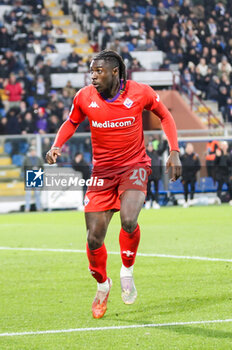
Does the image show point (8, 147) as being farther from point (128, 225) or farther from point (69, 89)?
point (128, 225)

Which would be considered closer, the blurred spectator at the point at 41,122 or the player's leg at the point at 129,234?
the player's leg at the point at 129,234

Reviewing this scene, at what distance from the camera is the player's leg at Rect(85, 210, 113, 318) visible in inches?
284

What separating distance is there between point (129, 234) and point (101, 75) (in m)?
1.41

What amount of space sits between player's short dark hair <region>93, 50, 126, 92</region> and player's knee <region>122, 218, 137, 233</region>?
1170mm

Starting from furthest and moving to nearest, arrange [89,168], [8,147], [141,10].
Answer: [141,10] → [8,147] → [89,168]

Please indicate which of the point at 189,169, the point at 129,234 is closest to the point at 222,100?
the point at 189,169

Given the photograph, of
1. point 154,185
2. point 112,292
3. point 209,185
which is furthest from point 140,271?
point 209,185

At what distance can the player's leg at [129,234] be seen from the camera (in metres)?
7.14

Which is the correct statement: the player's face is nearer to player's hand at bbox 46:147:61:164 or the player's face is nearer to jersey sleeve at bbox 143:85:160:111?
jersey sleeve at bbox 143:85:160:111

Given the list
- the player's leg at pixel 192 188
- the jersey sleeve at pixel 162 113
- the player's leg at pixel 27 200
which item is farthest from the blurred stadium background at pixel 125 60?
the jersey sleeve at pixel 162 113

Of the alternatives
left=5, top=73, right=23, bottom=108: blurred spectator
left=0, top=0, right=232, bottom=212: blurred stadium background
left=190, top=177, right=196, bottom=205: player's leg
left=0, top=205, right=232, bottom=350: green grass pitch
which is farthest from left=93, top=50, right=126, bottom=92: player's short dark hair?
left=5, top=73, right=23, bottom=108: blurred spectator

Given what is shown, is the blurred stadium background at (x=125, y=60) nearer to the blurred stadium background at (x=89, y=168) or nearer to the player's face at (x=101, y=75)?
the blurred stadium background at (x=89, y=168)

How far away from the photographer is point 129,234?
7.33 m

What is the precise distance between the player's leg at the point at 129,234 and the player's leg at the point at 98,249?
17 centimetres
